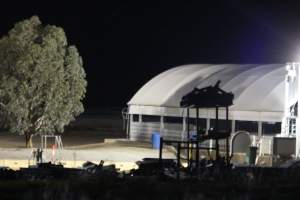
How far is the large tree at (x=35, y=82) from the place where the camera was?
38.7 meters

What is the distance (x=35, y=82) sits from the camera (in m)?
38.8

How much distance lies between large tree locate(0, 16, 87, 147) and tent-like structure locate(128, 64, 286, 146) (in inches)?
246

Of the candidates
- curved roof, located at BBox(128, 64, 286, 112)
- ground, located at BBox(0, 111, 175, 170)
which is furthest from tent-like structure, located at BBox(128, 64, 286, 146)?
ground, located at BBox(0, 111, 175, 170)

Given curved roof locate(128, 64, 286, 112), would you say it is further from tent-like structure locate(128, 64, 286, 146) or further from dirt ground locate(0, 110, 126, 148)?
dirt ground locate(0, 110, 126, 148)

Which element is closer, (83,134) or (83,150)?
(83,150)

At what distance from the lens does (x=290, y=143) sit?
29828 millimetres

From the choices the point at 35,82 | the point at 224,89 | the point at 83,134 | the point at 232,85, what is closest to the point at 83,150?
the point at 35,82

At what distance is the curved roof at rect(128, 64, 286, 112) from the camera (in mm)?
38281

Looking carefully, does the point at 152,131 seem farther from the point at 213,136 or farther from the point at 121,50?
the point at 121,50

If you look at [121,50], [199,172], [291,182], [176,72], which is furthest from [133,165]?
[121,50]

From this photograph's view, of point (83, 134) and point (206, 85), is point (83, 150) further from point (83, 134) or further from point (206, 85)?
point (83, 134)

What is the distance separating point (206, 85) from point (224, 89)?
5.24 feet

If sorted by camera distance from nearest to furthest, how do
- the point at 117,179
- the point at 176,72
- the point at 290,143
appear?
the point at 117,179 → the point at 290,143 → the point at 176,72

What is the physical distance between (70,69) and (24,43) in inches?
111
